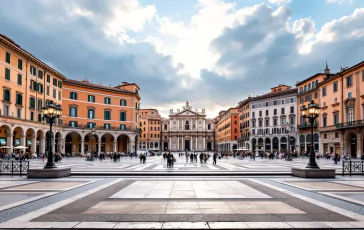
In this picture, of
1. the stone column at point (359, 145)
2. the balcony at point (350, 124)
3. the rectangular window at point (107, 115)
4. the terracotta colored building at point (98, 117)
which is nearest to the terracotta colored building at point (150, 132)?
the terracotta colored building at point (98, 117)

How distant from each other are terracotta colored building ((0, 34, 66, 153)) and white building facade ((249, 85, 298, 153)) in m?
45.8

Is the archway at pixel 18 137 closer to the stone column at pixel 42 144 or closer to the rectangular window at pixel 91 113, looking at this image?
the stone column at pixel 42 144

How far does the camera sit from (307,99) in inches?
2502

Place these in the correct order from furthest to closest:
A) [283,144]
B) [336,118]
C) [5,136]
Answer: [283,144]
[336,118]
[5,136]

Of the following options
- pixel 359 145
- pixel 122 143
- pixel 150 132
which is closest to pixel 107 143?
pixel 122 143

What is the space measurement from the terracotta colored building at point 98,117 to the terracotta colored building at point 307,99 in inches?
1516

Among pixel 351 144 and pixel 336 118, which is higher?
pixel 336 118

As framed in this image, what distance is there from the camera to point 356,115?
45.0 m

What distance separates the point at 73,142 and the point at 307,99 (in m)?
51.8

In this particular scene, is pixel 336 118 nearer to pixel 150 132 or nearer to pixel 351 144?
pixel 351 144

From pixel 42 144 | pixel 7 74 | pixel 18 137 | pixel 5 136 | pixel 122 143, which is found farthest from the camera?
pixel 122 143

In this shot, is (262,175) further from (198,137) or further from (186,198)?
(198,137)

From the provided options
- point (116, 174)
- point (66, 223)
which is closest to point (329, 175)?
point (116, 174)

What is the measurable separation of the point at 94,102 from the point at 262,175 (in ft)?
165
